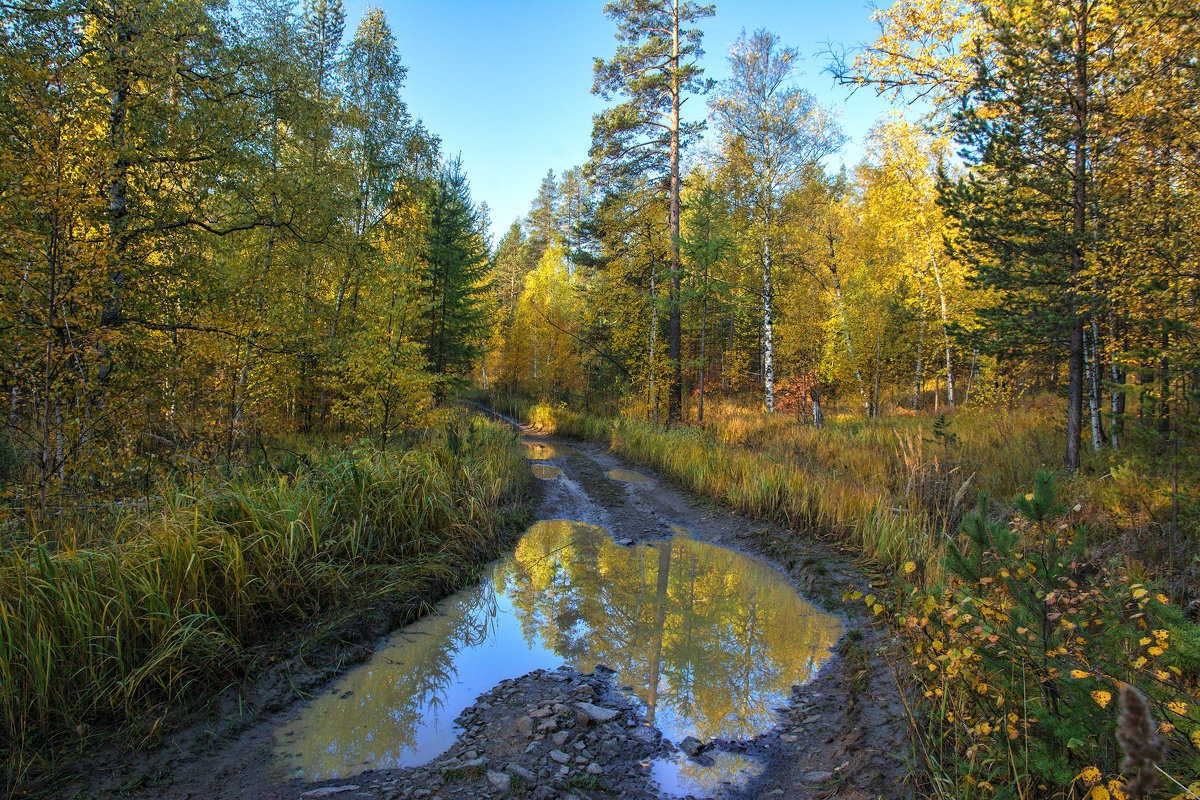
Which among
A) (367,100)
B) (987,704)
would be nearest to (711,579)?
(987,704)

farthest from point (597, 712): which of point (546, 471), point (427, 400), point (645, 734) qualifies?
point (546, 471)

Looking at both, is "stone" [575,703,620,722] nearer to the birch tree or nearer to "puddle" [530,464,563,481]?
"puddle" [530,464,563,481]

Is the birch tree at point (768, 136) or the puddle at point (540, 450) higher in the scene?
the birch tree at point (768, 136)

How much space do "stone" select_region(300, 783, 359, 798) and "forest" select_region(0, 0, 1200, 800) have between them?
105 cm

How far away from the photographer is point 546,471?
39.6 feet

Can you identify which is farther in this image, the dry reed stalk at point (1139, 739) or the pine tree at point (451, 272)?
the pine tree at point (451, 272)

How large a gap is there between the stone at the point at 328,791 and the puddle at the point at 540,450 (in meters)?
10.6

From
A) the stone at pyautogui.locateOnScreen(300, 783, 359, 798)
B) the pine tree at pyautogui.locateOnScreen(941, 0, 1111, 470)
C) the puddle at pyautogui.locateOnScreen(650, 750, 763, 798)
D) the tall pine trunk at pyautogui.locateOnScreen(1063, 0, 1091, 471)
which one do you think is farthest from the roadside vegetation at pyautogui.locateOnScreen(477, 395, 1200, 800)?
the stone at pyautogui.locateOnScreen(300, 783, 359, 798)

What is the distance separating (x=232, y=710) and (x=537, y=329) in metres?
25.7

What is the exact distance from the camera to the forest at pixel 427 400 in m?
2.63

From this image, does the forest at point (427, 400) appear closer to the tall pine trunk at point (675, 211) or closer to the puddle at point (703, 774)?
the tall pine trunk at point (675, 211)

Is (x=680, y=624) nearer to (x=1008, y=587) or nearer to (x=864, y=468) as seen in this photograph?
(x=1008, y=587)

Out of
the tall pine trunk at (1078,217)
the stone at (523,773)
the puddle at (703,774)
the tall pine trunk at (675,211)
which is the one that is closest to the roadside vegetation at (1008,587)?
the tall pine trunk at (1078,217)

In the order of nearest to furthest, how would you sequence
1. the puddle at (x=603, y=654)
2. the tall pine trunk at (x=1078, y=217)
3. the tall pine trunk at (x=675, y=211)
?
the puddle at (x=603, y=654) → the tall pine trunk at (x=1078, y=217) → the tall pine trunk at (x=675, y=211)
